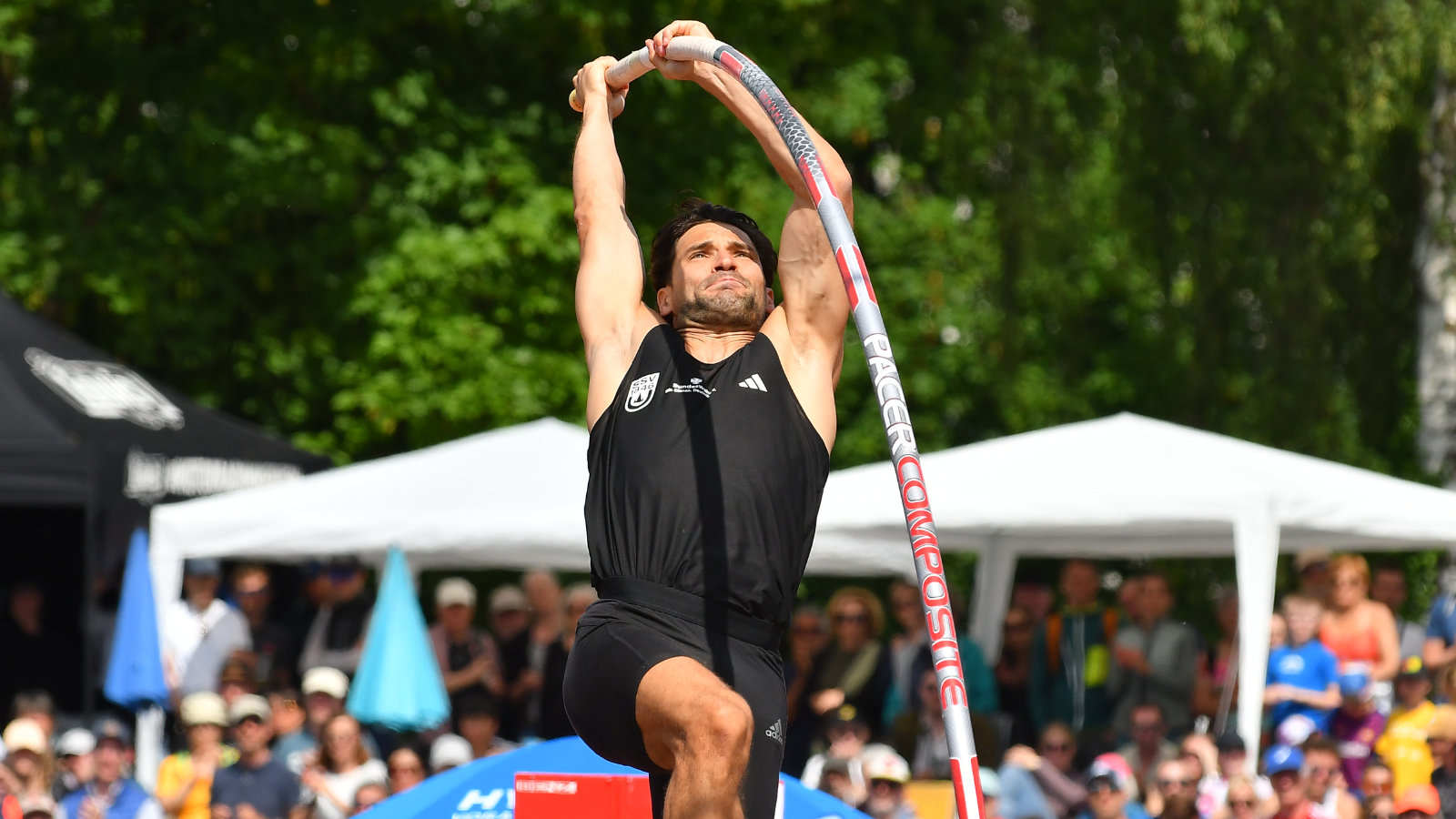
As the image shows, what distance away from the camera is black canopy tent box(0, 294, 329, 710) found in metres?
11.6

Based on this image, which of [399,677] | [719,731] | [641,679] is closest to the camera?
[719,731]

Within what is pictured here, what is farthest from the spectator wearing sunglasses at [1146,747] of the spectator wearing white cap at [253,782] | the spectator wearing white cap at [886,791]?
the spectator wearing white cap at [253,782]

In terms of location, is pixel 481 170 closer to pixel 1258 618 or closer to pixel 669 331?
pixel 1258 618

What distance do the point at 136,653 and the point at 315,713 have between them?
124cm

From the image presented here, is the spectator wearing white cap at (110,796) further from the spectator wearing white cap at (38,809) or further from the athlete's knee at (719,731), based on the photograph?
the athlete's knee at (719,731)

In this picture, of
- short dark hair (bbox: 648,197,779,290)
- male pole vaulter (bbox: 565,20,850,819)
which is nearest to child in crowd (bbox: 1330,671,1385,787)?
short dark hair (bbox: 648,197,779,290)

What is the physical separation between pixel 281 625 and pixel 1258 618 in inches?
263

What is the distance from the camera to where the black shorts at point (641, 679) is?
14.3 ft

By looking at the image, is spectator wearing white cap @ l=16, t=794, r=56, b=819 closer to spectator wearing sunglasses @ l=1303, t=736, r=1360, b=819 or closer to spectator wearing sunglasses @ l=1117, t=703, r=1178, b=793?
spectator wearing sunglasses @ l=1117, t=703, r=1178, b=793

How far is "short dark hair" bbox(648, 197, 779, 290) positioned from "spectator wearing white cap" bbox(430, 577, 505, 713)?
7423mm

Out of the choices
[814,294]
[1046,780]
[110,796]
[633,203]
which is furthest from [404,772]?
[633,203]

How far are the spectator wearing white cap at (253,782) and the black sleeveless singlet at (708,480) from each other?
586cm

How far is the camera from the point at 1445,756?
31.1 feet

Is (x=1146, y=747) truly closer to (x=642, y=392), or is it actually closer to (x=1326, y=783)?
(x=1326, y=783)
